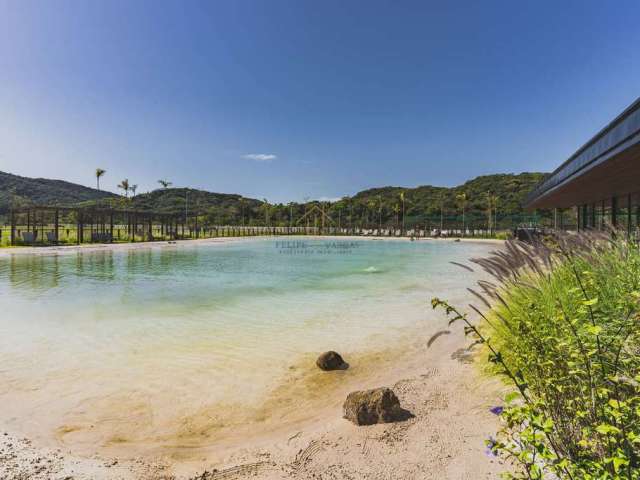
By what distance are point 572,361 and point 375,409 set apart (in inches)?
65.9

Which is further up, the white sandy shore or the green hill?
the green hill

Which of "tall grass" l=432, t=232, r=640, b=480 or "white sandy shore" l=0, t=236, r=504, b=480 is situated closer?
"tall grass" l=432, t=232, r=640, b=480

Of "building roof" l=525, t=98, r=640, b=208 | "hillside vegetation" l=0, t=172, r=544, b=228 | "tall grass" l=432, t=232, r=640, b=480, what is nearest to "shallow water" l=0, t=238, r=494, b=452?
"tall grass" l=432, t=232, r=640, b=480

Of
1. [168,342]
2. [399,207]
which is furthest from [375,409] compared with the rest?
[399,207]

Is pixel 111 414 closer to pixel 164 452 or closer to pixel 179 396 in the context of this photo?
pixel 179 396

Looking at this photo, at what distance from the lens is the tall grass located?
138cm

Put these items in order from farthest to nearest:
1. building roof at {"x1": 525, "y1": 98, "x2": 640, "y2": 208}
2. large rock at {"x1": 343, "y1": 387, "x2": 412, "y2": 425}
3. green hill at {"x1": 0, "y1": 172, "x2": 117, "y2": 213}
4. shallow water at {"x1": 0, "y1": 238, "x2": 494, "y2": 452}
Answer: green hill at {"x1": 0, "y1": 172, "x2": 117, "y2": 213} → building roof at {"x1": 525, "y1": 98, "x2": 640, "y2": 208} → shallow water at {"x1": 0, "y1": 238, "x2": 494, "y2": 452} → large rock at {"x1": 343, "y1": 387, "x2": 412, "y2": 425}

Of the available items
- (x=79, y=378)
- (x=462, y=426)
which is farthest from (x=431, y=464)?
(x=79, y=378)

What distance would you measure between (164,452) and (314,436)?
1194 mm

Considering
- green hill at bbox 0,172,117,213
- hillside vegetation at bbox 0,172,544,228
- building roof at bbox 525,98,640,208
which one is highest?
green hill at bbox 0,172,117,213

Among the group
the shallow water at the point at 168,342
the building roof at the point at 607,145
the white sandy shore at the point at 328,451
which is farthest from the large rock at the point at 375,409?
the building roof at the point at 607,145

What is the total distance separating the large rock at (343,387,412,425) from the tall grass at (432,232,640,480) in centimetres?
82

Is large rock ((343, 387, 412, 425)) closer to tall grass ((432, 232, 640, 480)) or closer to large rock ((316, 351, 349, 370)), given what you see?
tall grass ((432, 232, 640, 480))

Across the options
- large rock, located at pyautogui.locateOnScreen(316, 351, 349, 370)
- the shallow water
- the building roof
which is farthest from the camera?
large rock, located at pyautogui.locateOnScreen(316, 351, 349, 370)
